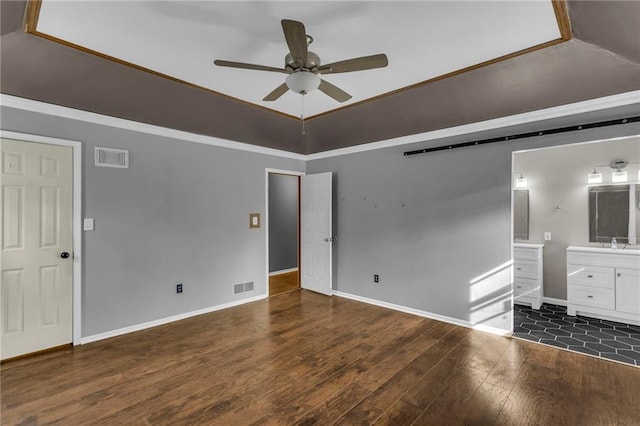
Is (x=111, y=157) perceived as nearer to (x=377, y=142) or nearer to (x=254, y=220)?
A: (x=254, y=220)

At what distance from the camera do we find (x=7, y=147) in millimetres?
2824

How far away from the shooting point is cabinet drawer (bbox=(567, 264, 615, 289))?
12.3 ft

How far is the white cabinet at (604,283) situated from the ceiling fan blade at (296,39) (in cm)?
435

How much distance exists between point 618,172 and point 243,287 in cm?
567

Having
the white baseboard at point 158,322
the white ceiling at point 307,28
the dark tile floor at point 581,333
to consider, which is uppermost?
the white ceiling at point 307,28

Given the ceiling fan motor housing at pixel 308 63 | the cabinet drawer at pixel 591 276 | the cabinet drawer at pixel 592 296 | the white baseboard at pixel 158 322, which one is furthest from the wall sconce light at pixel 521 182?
the white baseboard at pixel 158 322

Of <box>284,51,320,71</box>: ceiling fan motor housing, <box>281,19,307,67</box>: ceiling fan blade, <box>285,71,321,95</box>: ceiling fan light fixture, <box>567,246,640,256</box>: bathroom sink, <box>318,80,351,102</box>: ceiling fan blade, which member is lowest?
<box>567,246,640,256</box>: bathroom sink

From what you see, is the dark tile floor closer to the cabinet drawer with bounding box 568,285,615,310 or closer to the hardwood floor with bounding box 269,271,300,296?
the cabinet drawer with bounding box 568,285,615,310

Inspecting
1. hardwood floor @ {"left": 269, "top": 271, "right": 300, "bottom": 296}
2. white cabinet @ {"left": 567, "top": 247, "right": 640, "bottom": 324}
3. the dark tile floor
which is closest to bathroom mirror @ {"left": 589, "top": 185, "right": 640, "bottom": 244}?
white cabinet @ {"left": 567, "top": 247, "right": 640, "bottom": 324}

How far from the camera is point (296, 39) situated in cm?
183

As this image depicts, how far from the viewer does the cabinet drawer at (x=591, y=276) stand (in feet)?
12.3

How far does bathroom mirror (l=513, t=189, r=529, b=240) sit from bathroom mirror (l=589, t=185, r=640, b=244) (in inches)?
30.3

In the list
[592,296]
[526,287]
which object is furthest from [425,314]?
[592,296]

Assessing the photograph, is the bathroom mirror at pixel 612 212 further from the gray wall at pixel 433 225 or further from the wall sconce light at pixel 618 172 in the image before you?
the gray wall at pixel 433 225
